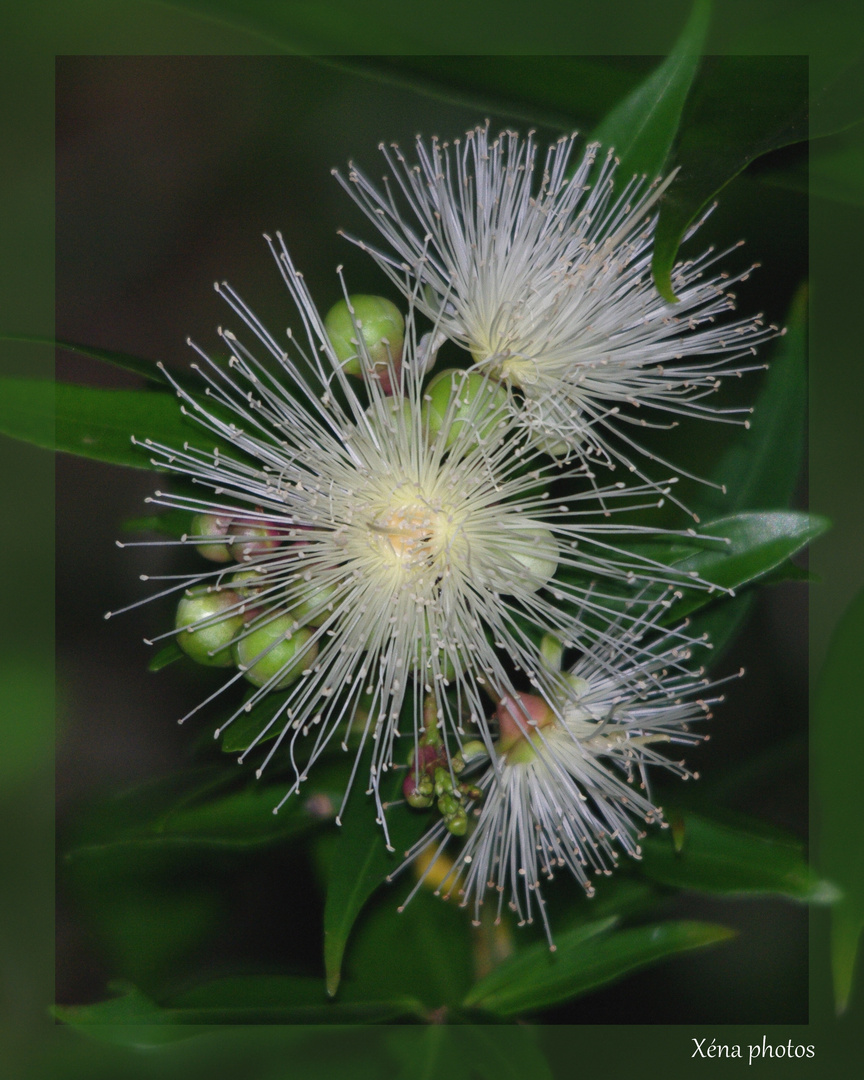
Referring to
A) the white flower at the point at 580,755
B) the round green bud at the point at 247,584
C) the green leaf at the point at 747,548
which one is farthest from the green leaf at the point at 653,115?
the round green bud at the point at 247,584

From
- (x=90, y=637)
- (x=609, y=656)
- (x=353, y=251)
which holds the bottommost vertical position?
(x=609, y=656)

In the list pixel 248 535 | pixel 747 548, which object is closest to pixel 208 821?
pixel 248 535

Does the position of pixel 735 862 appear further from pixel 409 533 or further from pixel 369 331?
pixel 369 331

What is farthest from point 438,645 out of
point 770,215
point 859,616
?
point 770,215

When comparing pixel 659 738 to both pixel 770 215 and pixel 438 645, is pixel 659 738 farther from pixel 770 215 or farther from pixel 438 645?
pixel 770 215

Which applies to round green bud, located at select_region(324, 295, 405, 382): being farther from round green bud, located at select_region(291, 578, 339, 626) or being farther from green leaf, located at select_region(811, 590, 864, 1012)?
green leaf, located at select_region(811, 590, 864, 1012)

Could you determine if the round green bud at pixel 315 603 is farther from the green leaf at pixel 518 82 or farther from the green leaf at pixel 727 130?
the green leaf at pixel 518 82
